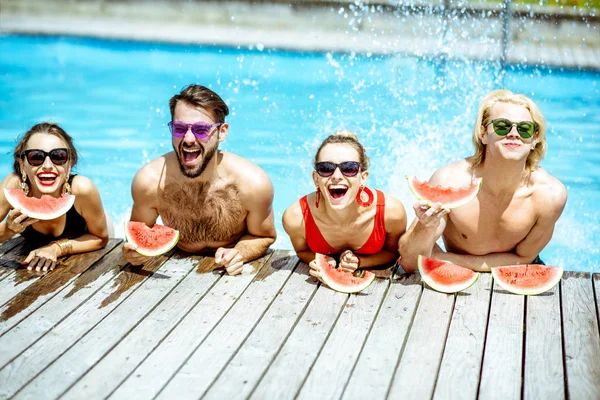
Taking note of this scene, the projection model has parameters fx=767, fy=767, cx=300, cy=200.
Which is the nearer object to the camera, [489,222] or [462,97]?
[489,222]

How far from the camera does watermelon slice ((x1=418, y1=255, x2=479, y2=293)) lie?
18.3 ft

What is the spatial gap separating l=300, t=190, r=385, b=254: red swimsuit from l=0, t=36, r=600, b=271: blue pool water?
3.90 meters

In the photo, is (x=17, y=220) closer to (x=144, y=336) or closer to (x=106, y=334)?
(x=106, y=334)

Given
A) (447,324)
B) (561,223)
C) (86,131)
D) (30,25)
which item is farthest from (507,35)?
(447,324)

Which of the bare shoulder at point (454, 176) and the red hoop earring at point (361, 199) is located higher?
the bare shoulder at point (454, 176)

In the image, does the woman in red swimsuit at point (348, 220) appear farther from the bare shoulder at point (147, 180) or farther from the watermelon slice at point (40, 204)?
the watermelon slice at point (40, 204)

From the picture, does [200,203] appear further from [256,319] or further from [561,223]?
[561,223]

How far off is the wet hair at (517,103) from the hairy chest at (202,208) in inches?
75.6

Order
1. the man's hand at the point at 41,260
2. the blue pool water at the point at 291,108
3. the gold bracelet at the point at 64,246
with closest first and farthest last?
1. the man's hand at the point at 41,260
2. the gold bracelet at the point at 64,246
3. the blue pool water at the point at 291,108

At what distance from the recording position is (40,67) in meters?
17.3

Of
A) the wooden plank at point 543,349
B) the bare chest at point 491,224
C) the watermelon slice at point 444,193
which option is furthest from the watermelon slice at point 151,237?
the wooden plank at point 543,349

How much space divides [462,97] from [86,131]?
7.07m

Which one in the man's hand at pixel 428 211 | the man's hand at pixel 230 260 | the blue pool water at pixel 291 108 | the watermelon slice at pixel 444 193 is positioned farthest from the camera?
the blue pool water at pixel 291 108

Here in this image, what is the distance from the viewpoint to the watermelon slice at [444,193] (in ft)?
17.7
